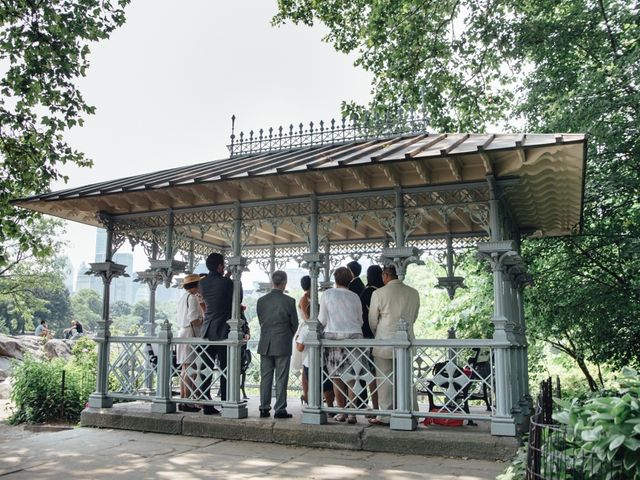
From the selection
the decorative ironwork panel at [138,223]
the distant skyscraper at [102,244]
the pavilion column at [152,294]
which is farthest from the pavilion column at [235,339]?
the distant skyscraper at [102,244]

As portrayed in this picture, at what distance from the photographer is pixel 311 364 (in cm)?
764

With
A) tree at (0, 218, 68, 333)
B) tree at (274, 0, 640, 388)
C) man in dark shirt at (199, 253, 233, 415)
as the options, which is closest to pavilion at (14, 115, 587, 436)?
man in dark shirt at (199, 253, 233, 415)

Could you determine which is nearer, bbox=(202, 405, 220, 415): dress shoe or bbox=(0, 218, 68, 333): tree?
bbox=(202, 405, 220, 415): dress shoe

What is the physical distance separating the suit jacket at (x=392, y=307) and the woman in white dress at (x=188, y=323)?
2.78 meters

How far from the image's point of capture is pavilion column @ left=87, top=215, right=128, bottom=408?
8.95 m

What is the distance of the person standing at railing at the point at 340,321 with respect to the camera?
7668 millimetres

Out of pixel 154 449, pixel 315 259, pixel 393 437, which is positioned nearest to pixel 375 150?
pixel 315 259

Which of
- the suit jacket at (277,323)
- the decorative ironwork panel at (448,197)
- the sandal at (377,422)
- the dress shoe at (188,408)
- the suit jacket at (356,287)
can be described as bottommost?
the sandal at (377,422)

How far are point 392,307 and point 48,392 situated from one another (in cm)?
890

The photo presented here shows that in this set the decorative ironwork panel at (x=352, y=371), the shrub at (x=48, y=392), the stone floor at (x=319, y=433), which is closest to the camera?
the stone floor at (x=319, y=433)

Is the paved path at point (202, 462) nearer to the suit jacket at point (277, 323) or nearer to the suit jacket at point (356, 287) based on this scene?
the suit jacket at point (277, 323)

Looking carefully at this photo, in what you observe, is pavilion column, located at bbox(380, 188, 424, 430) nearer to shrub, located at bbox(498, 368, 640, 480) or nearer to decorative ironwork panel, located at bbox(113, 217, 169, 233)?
shrub, located at bbox(498, 368, 640, 480)

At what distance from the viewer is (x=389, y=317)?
24.5 ft

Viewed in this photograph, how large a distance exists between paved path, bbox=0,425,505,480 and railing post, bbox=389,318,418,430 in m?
0.48
